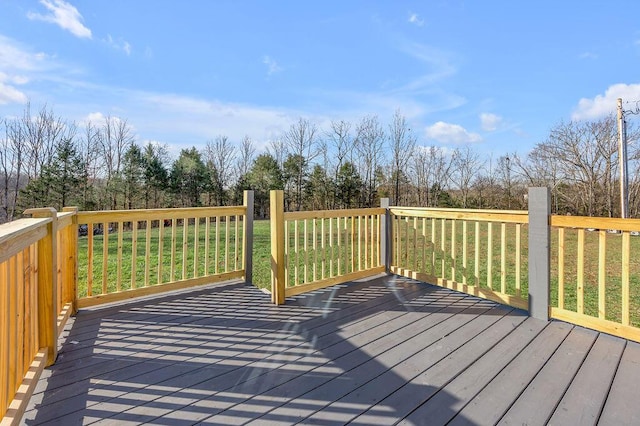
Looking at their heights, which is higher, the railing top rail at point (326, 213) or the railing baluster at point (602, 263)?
the railing top rail at point (326, 213)

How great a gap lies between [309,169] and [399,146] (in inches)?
188

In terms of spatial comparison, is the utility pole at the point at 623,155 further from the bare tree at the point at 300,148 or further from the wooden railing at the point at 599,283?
the bare tree at the point at 300,148

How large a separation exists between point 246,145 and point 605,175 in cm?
1679

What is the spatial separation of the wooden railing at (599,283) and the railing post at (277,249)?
2495 mm

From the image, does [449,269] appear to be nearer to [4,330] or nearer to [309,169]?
[4,330]

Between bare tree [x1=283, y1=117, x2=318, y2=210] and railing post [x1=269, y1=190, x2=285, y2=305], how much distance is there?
13.6 meters

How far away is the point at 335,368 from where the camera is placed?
202 centimetres

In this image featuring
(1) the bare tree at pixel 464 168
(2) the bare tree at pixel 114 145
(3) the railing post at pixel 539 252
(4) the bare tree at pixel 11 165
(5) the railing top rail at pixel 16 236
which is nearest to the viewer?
(5) the railing top rail at pixel 16 236

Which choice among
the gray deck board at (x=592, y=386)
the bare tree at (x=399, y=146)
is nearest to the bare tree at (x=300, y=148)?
the bare tree at (x=399, y=146)

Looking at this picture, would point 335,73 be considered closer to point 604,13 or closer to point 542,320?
point 604,13

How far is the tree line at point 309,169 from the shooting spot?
43.0ft

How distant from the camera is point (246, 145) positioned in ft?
57.6

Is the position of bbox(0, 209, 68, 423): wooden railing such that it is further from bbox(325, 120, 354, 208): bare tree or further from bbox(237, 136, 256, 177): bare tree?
bbox(237, 136, 256, 177): bare tree

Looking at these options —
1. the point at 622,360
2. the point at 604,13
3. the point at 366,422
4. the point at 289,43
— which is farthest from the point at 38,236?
the point at 604,13
